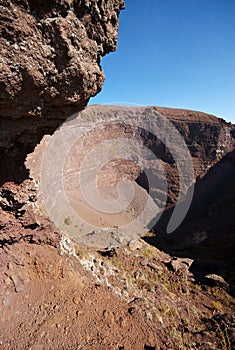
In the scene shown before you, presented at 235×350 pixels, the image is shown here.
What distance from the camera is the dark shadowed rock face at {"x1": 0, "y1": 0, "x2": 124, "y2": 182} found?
316 centimetres

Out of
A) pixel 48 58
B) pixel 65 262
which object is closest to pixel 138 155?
pixel 65 262

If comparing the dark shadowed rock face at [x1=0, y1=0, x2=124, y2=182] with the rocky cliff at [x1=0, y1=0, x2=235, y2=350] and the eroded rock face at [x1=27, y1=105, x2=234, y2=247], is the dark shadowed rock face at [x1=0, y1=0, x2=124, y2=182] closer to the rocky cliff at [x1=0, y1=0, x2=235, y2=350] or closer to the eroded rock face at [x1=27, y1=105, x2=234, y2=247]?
the rocky cliff at [x1=0, y1=0, x2=235, y2=350]

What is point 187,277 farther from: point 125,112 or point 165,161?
point 125,112

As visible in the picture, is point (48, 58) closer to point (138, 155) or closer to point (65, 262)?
point (65, 262)

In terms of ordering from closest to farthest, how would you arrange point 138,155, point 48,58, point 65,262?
point 48,58
point 65,262
point 138,155

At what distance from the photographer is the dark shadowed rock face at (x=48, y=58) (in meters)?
3.16

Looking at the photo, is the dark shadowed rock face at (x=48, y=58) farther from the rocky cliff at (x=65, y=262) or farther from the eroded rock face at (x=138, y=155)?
the eroded rock face at (x=138, y=155)

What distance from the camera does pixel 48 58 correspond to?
3.51 meters

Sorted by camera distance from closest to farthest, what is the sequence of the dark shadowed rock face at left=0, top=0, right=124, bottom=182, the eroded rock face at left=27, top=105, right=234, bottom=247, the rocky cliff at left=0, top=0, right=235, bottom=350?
1. the dark shadowed rock face at left=0, top=0, right=124, bottom=182
2. the rocky cliff at left=0, top=0, right=235, bottom=350
3. the eroded rock face at left=27, top=105, right=234, bottom=247

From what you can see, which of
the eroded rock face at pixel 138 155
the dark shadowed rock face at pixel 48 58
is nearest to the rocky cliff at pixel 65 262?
the dark shadowed rock face at pixel 48 58

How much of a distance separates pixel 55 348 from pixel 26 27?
5902mm

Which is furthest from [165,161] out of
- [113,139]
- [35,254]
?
[35,254]

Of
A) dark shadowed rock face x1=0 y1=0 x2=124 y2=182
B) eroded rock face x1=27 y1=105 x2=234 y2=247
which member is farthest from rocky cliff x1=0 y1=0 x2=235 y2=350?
eroded rock face x1=27 y1=105 x2=234 y2=247

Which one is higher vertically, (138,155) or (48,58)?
(138,155)
